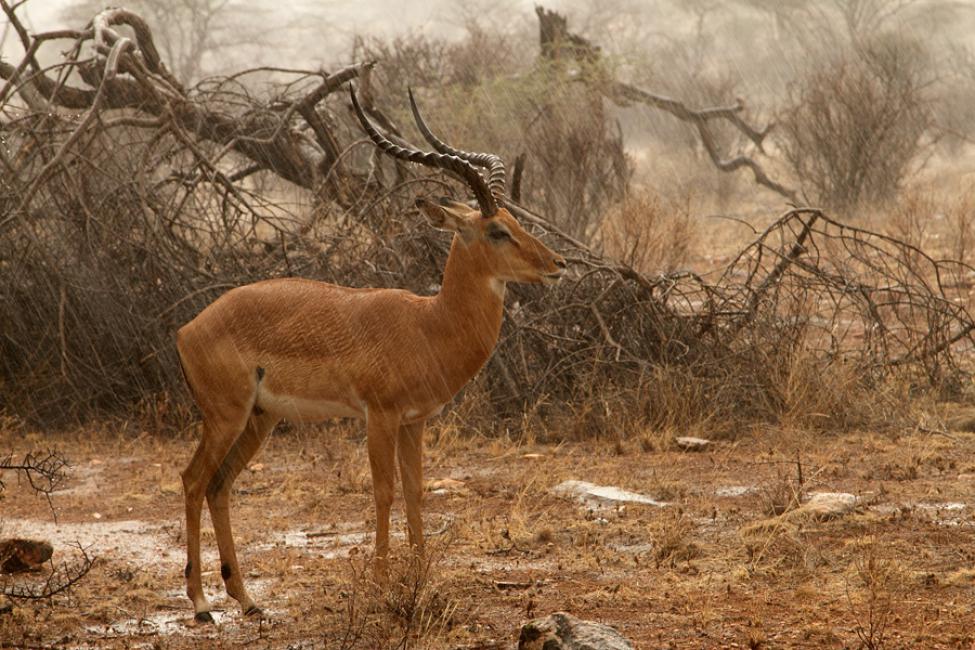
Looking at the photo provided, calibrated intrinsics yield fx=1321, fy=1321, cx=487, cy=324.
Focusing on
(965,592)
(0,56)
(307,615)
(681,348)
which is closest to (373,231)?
(681,348)

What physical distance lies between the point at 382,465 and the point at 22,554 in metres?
1.74

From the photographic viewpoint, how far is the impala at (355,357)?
195 inches

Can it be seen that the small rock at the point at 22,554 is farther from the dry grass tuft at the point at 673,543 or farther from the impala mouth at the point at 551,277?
the dry grass tuft at the point at 673,543

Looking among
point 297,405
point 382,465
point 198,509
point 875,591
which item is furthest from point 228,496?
point 875,591

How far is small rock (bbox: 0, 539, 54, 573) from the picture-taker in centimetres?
555

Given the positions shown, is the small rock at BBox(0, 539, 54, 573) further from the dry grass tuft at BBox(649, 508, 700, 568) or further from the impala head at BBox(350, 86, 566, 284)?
the dry grass tuft at BBox(649, 508, 700, 568)

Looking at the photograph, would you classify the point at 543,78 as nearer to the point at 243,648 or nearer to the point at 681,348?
the point at 681,348

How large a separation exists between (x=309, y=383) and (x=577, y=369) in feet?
12.1

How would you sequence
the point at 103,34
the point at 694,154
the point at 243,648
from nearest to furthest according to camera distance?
the point at 243,648, the point at 103,34, the point at 694,154

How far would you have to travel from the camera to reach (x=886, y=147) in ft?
57.7

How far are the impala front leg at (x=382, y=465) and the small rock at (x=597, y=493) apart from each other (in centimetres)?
176

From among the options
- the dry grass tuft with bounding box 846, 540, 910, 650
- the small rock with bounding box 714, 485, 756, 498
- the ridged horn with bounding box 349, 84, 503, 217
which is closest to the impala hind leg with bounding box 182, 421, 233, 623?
the ridged horn with bounding box 349, 84, 503, 217

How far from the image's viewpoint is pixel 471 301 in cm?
516

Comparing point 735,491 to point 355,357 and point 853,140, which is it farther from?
point 853,140
